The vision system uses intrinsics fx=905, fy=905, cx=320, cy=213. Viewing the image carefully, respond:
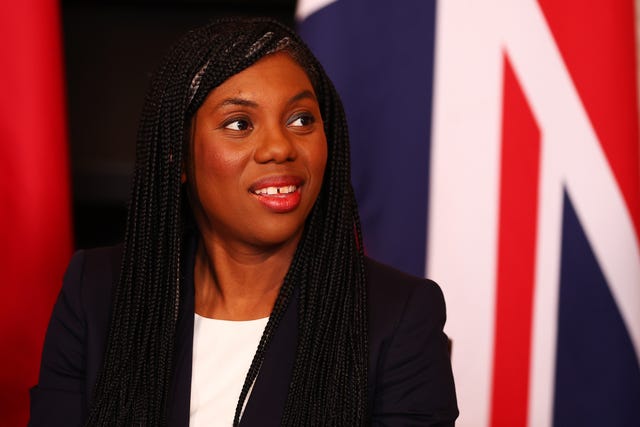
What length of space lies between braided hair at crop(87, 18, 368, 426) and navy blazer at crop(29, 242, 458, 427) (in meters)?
0.02

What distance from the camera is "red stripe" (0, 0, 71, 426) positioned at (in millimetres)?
1466

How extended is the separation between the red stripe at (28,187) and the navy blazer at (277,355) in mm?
181

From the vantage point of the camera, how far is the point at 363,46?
1.53m

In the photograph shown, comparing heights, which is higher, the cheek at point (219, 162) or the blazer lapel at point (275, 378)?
the cheek at point (219, 162)

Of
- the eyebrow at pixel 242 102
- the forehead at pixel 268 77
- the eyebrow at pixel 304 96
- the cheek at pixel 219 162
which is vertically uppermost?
the forehead at pixel 268 77

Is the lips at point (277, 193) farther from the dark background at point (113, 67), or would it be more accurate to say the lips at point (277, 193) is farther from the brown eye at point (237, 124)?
the dark background at point (113, 67)

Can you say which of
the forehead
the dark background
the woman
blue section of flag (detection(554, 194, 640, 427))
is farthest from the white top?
the dark background

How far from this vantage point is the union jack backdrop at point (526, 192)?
1400mm

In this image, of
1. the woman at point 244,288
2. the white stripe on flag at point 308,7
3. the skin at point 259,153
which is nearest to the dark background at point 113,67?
the white stripe on flag at point 308,7

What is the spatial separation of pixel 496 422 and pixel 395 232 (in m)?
0.35

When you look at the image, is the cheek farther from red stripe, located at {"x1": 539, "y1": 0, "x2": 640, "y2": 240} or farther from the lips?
red stripe, located at {"x1": 539, "y1": 0, "x2": 640, "y2": 240}

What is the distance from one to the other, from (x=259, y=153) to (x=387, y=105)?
41 centimetres

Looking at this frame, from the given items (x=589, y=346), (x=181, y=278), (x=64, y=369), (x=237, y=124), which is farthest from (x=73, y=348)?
(x=589, y=346)

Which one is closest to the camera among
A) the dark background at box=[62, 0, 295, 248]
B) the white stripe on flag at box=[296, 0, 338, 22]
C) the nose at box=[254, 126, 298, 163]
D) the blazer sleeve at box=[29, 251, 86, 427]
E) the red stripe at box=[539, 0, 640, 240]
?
the nose at box=[254, 126, 298, 163]
